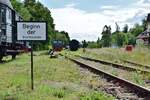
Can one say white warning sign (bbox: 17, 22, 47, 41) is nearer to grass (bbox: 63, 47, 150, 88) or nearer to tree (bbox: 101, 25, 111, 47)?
grass (bbox: 63, 47, 150, 88)

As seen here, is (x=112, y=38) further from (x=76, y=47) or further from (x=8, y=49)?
(x=8, y=49)

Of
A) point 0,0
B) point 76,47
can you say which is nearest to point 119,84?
point 0,0

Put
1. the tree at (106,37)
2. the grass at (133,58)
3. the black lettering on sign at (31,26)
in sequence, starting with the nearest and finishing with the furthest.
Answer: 1. the black lettering on sign at (31,26)
2. the grass at (133,58)
3. the tree at (106,37)

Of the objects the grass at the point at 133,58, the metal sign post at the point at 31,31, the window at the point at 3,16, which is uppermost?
the window at the point at 3,16

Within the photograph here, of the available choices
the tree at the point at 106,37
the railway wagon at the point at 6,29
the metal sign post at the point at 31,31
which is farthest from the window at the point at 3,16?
the tree at the point at 106,37

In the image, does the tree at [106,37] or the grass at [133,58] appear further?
the tree at [106,37]

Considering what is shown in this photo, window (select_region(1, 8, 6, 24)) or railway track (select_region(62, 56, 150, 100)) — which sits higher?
window (select_region(1, 8, 6, 24))

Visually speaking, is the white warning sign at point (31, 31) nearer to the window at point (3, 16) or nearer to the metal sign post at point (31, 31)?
the metal sign post at point (31, 31)

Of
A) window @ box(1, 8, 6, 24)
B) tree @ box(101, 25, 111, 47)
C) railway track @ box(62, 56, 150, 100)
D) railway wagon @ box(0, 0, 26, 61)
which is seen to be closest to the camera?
railway track @ box(62, 56, 150, 100)

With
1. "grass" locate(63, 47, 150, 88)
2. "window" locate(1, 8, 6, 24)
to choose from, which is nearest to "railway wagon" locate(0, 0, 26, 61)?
"window" locate(1, 8, 6, 24)

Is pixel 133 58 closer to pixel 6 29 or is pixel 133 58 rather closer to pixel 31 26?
pixel 6 29

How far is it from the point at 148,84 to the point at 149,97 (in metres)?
3.70

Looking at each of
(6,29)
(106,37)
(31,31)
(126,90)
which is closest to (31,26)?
(31,31)

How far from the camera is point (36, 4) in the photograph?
10738cm
